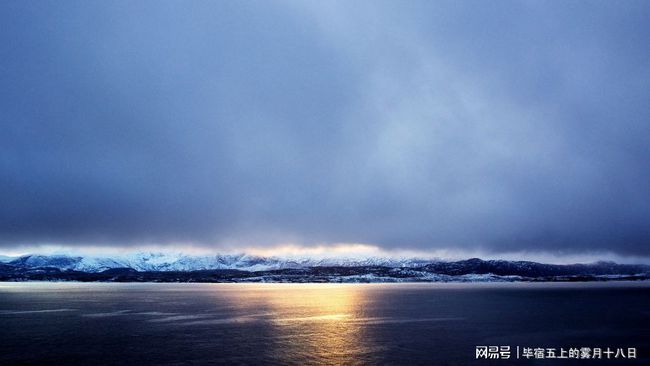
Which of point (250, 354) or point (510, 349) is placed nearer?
point (250, 354)

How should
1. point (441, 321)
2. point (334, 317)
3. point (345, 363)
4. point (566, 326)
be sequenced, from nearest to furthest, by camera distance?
point (345, 363)
point (566, 326)
point (441, 321)
point (334, 317)

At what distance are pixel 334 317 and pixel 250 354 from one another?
1936 inches

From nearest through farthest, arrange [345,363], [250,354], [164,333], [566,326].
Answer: [345,363] → [250,354] → [164,333] → [566,326]

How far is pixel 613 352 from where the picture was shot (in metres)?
54.3

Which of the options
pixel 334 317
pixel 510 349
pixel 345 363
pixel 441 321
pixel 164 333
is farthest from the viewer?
pixel 334 317

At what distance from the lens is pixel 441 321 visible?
89000 mm

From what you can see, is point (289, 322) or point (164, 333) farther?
point (289, 322)

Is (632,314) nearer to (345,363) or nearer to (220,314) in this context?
(345,363)

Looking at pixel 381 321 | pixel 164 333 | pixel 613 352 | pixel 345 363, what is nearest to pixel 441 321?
pixel 381 321

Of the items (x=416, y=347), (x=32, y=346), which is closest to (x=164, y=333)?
(x=32, y=346)

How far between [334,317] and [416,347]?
44980 millimetres

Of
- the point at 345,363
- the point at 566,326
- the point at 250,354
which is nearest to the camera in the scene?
the point at 345,363

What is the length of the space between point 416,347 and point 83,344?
46.5 m

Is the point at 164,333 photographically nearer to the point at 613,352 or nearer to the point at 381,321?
the point at 381,321
